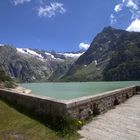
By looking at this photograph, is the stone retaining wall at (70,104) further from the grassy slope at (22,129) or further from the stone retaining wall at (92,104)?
the grassy slope at (22,129)

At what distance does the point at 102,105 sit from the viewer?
1310cm

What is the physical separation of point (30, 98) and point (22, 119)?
1.85 meters

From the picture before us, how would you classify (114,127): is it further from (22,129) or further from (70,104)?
(22,129)

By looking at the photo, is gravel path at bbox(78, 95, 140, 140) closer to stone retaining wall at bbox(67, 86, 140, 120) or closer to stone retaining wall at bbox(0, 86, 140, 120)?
stone retaining wall at bbox(67, 86, 140, 120)

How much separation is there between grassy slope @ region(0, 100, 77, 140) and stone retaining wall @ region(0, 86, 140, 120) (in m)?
0.79

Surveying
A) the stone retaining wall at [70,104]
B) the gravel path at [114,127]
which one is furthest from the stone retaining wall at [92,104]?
the gravel path at [114,127]

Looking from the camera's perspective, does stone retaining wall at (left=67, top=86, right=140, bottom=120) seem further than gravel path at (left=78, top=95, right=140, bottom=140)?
Yes

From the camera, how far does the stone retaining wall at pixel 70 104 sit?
32.7ft

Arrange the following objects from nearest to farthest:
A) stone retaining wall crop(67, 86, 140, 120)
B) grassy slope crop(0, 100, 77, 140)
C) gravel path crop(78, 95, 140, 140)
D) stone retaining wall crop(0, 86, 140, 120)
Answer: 1. gravel path crop(78, 95, 140, 140)
2. grassy slope crop(0, 100, 77, 140)
3. stone retaining wall crop(0, 86, 140, 120)
4. stone retaining wall crop(67, 86, 140, 120)


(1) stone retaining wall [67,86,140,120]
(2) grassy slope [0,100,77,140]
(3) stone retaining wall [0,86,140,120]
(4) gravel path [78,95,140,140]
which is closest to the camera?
(4) gravel path [78,95,140,140]

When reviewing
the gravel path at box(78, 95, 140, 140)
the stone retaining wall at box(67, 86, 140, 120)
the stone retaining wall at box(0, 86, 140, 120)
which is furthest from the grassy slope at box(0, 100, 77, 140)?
the stone retaining wall at box(67, 86, 140, 120)

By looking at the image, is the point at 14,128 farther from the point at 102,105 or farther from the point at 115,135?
the point at 102,105

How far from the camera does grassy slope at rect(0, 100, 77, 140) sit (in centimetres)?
888

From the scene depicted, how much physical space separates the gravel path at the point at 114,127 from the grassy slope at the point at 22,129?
3.05ft
